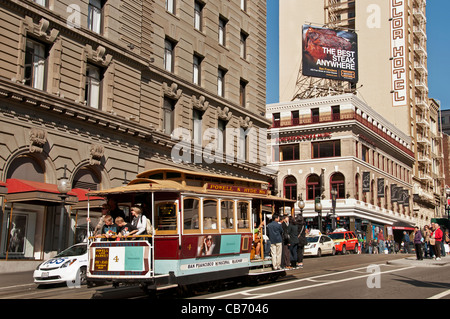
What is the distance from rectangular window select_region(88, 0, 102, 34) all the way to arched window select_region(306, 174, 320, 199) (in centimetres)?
4051

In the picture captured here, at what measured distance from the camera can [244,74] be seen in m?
39.0

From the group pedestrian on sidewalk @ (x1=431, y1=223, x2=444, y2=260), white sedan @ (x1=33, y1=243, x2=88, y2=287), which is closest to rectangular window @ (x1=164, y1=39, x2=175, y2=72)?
white sedan @ (x1=33, y1=243, x2=88, y2=287)

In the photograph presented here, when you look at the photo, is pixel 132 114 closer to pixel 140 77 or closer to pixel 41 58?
pixel 140 77

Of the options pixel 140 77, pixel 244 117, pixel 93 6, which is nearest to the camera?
pixel 93 6

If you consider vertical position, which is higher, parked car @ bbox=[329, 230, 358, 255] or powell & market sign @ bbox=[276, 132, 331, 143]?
powell & market sign @ bbox=[276, 132, 331, 143]

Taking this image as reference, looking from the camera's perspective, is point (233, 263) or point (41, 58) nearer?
point (233, 263)

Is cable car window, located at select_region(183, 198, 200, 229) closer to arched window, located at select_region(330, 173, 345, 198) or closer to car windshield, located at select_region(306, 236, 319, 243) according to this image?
car windshield, located at select_region(306, 236, 319, 243)

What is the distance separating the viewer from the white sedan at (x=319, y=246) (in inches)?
1331

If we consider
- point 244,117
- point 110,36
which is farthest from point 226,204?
point 244,117

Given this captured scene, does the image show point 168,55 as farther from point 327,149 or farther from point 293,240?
point 327,149

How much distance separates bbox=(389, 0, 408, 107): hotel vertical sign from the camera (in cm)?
7488

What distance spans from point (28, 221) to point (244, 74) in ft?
69.7

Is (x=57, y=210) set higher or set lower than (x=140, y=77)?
lower

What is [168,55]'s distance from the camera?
3181 cm
